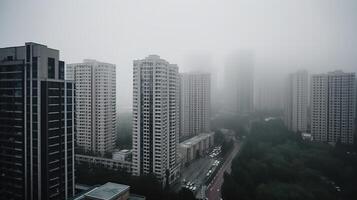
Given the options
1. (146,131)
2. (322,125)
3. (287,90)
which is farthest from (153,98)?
(287,90)

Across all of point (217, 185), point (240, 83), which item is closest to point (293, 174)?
point (217, 185)

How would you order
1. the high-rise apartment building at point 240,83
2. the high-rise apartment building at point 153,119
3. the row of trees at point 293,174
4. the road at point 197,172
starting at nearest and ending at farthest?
1. the row of trees at point 293,174
2. the high-rise apartment building at point 153,119
3. the road at point 197,172
4. the high-rise apartment building at point 240,83

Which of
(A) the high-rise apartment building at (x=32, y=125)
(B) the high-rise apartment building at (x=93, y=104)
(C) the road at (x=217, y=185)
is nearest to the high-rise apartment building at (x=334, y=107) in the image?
(C) the road at (x=217, y=185)

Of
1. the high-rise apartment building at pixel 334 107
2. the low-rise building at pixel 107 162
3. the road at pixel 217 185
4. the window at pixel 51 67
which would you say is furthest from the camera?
the high-rise apartment building at pixel 334 107

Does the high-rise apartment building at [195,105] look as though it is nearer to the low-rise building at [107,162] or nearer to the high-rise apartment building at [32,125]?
the low-rise building at [107,162]

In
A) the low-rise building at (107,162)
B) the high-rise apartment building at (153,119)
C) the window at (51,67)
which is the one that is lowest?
the low-rise building at (107,162)

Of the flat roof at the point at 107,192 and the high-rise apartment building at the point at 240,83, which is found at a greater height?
the high-rise apartment building at the point at 240,83

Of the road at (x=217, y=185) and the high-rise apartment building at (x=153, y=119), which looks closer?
the road at (x=217, y=185)
